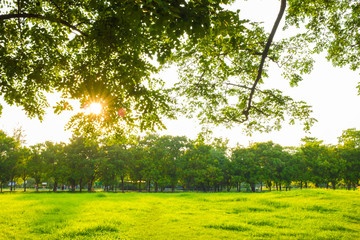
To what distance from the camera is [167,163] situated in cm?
6125

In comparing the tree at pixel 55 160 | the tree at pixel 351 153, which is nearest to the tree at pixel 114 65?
the tree at pixel 55 160

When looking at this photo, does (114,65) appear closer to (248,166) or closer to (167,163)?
(167,163)

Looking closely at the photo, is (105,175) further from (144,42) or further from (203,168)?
(144,42)

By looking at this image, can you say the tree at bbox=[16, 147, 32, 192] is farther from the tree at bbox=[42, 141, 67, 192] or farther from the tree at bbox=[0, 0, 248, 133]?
the tree at bbox=[0, 0, 248, 133]

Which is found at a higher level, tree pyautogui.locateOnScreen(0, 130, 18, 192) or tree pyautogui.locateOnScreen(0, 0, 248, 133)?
tree pyautogui.locateOnScreen(0, 0, 248, 133)

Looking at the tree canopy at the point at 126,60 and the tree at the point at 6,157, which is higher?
the tree canopy at the point at 126,60

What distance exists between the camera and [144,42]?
8430 millimetres

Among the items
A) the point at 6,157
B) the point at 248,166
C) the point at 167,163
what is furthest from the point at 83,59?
the point at 248,166

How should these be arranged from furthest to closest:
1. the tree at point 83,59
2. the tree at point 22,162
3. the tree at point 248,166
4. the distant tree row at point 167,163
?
the tree at point 248,166 < the distant tree row at point 167,163 < the tree at point 22,162 < the tree at point 83,59

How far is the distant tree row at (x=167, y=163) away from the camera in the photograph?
177 ft

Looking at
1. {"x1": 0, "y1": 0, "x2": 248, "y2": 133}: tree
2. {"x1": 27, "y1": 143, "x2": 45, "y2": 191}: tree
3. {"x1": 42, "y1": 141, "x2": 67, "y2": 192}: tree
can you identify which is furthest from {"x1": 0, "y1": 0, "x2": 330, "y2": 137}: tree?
{"x1": 27, "y1": 143, "x2": 45, "y2": 191}: tree

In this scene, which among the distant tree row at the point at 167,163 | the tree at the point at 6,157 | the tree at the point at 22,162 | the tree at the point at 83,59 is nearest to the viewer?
the tree at the point at 83,59

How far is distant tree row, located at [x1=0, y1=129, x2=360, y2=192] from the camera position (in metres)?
53.9

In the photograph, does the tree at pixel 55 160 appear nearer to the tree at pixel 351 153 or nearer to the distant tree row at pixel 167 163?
the distant tree row at pixel 167 163
